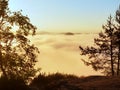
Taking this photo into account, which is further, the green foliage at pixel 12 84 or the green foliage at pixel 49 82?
the green foliage at pixel 49 82

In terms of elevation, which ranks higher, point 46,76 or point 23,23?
point 23,23

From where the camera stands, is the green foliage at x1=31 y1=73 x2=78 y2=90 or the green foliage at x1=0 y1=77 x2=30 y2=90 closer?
the green foliage at x1=0 y1=77 x2=30 y2=90

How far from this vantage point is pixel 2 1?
3519 cm

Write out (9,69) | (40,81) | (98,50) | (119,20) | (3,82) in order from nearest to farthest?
(3,82), (40,81), (9,69), (119,20), (98,50)

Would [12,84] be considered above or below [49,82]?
above

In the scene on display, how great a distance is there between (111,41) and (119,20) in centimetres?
402

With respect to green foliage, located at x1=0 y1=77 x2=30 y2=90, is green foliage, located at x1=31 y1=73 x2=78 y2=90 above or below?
below

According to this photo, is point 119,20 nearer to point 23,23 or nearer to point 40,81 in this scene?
point 23,23

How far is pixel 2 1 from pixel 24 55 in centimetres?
567

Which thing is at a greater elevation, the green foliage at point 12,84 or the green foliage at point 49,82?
the green foliage at point 12,84

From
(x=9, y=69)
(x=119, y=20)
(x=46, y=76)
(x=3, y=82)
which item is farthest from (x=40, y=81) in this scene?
(x=119, y=20)

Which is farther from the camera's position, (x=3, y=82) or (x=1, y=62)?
(x=1, y=62)

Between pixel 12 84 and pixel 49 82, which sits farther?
pixel 49 82

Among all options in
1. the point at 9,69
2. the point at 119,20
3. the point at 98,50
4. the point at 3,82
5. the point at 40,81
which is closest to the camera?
the point at 3,82
